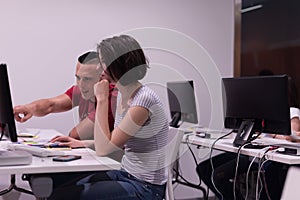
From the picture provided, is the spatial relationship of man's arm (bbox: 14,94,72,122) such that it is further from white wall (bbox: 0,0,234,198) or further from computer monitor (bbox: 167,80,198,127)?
computer monitor (bbox: 167,80,198,127)

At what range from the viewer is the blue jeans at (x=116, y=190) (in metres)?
1.65

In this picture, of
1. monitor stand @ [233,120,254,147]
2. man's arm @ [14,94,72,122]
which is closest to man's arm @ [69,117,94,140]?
man's arm @ [14,94,72,122]

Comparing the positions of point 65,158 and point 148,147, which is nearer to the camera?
point 65,158

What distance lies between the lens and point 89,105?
2635 mm

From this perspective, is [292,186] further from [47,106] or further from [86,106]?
[47,106]

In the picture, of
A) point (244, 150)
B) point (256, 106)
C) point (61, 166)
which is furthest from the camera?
point (256, 106)

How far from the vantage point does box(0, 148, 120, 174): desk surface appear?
1507 millimetres

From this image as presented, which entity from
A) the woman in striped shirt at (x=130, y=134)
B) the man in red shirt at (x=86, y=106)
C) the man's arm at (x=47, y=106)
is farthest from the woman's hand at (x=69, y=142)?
the man's arm at (x=47, y=106)

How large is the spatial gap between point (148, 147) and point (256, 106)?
887 mm

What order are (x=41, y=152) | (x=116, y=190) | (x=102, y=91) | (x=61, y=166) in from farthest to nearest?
(x=102, y=91) < (x=41, y=152) < (x=116, y=190) < (x=61, y=166)

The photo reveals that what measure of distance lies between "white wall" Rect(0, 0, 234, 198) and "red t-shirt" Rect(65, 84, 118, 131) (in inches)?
22.1

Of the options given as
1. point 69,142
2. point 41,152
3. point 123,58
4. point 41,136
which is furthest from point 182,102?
point 41,152

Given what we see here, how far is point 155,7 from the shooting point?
3875 millimetres

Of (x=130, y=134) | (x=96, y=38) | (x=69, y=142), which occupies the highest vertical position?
(x=96, y=38)
